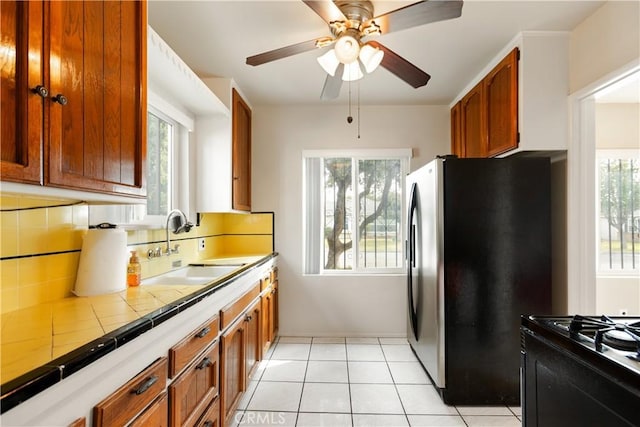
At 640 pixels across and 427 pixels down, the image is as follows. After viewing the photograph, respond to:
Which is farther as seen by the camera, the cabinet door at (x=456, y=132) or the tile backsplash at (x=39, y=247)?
the cabinet door at (x=456, y=132)

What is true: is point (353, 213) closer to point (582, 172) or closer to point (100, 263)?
point (582, 172)

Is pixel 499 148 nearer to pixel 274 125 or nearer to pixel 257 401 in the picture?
pixel 274 125

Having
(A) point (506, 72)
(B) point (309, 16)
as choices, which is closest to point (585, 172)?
(A) point (506, 72)

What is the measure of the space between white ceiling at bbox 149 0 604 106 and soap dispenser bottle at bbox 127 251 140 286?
1380 millimetres

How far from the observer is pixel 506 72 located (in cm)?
Result: 245

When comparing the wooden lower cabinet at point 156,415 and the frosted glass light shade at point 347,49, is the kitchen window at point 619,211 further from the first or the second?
the wooden lower cabinet at point 156,415

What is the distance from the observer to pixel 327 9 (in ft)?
5.24

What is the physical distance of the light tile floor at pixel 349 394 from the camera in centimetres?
212

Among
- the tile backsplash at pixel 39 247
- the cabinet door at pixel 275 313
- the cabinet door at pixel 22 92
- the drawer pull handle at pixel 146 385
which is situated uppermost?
the cabinet door at pixel 22 92

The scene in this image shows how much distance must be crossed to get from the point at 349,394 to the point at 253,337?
79 centimetres

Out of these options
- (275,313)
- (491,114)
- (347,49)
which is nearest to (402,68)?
(347,49)

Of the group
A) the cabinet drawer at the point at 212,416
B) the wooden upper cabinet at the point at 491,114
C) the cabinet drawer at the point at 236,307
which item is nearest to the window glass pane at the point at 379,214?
the wooden upper cabinet at the point at 491,114

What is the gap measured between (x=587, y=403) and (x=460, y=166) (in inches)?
63.4

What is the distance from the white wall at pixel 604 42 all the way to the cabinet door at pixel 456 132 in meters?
1.13
